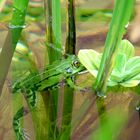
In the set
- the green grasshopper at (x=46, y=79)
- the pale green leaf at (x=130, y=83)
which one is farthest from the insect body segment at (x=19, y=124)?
the pale green leaf at (x=130, y=83)

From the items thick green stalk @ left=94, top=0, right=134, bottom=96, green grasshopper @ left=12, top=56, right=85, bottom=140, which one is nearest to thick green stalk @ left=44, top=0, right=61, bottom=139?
green grasshopper @ left=12, top=56, right=85, bottom=140

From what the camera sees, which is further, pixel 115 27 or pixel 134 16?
pixel 134 16

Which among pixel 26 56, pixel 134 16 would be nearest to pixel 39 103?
pixel 26 56

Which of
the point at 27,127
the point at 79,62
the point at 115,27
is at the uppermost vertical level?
the point at 115,27

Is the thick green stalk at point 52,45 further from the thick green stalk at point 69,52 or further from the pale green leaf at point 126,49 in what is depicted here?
the pale green leaf at point 126,49

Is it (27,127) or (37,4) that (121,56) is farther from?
(37,4)
